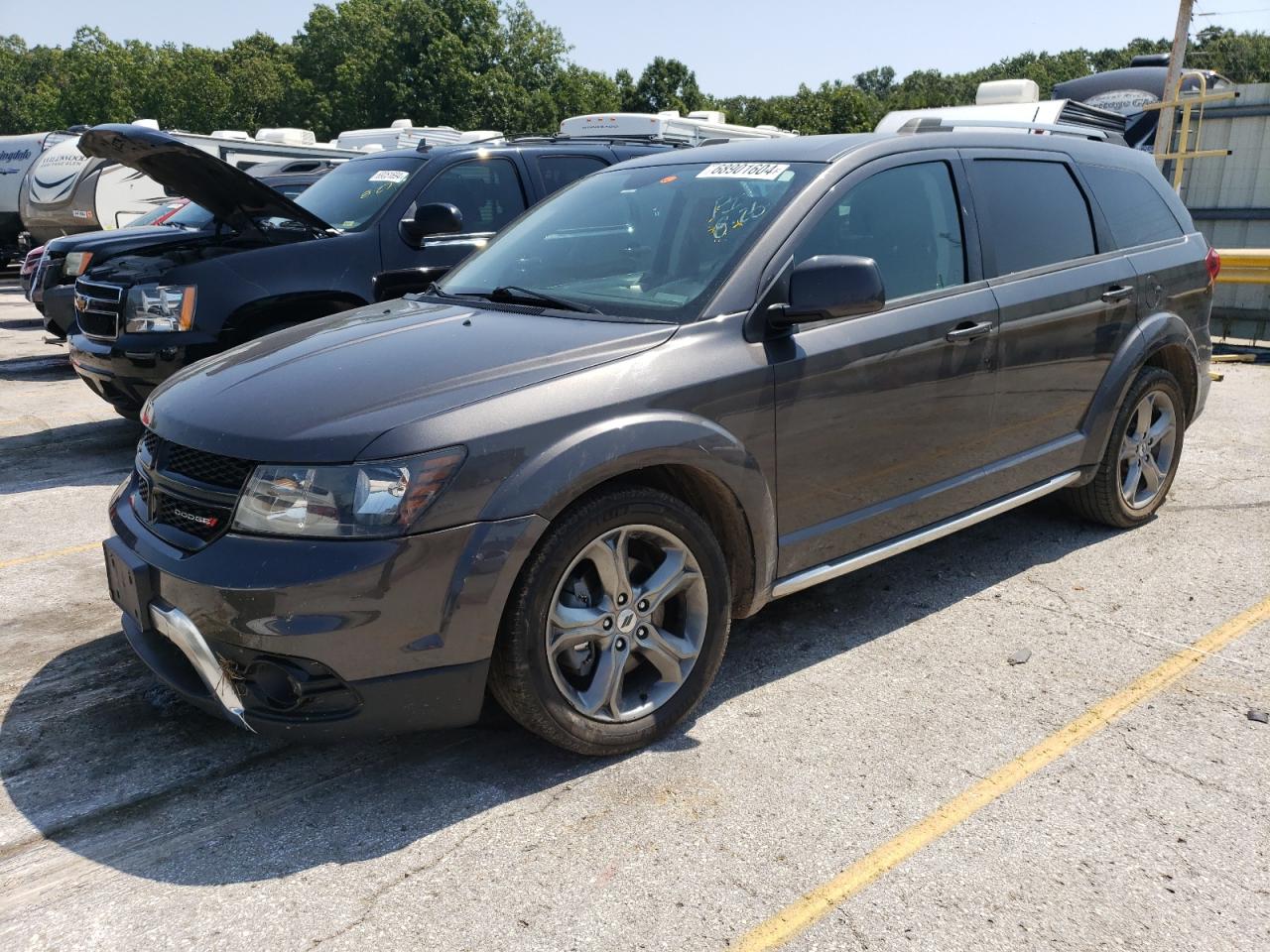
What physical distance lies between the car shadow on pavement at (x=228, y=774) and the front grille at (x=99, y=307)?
293 cm

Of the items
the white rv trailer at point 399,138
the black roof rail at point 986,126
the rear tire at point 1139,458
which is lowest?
A: the rear tire at point 1139,458

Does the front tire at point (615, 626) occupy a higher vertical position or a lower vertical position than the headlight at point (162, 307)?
lower

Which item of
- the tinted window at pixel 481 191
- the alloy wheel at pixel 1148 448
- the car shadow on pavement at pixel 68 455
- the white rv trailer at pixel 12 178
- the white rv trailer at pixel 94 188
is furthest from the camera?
the white rv trailer at pixel 12 178

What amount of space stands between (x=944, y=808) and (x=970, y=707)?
25.7 inches

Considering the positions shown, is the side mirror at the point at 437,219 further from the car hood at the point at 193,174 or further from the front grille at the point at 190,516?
the front grille at the point at 190,516

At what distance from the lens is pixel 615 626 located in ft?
10.3

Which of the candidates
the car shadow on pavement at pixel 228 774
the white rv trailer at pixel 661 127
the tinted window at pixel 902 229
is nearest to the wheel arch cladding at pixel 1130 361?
the tinted window at pixel 902 229

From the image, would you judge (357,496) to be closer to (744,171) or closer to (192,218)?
(744,171)

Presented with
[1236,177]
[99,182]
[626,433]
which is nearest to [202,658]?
[626,433]

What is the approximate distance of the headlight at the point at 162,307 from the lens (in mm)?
6301

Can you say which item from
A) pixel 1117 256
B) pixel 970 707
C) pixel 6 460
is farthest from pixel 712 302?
pixel 6 460

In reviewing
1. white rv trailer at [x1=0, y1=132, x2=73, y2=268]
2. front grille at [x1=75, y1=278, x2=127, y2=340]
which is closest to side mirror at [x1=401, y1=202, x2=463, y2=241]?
front grille at [x1=75, y1=278, x2=127, y2=340]

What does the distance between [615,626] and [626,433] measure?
1.85 ft

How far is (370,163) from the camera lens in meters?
7.62
